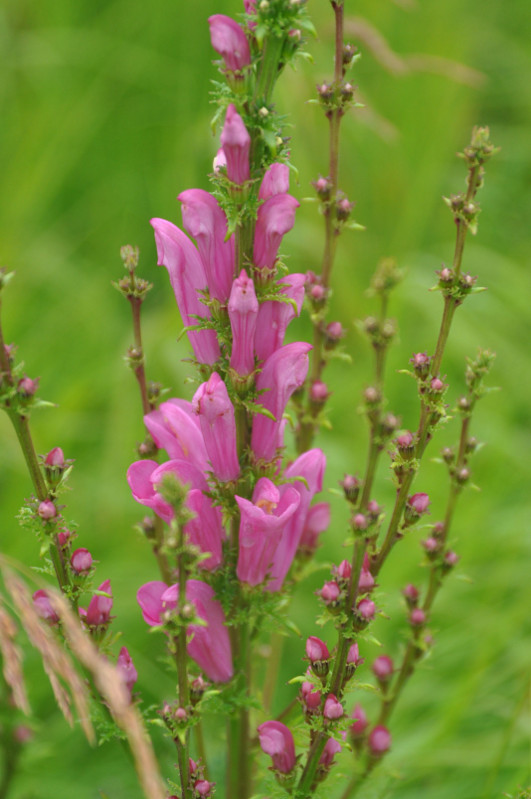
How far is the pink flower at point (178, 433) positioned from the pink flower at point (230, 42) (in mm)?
389

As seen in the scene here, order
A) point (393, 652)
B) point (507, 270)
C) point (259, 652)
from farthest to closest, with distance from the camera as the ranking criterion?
point (507, 270) → point (393, 652) → point (259, 652)

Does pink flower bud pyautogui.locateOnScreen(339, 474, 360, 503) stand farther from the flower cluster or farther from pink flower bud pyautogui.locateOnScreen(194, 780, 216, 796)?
pink flower bud pyautogui.locateOnScreen(194, 780, 216, 796)

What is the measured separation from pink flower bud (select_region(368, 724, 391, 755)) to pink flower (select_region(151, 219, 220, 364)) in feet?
1.95

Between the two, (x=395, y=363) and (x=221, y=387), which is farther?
(x=395, y=363)

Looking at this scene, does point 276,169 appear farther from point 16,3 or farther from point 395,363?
point 16,3

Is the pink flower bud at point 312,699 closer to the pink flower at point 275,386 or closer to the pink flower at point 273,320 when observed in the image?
the pink flower at point 275,386

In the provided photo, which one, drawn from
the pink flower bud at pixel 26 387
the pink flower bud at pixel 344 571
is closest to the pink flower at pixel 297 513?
the pink flower bud at pixel 344 571

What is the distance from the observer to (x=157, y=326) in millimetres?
2617

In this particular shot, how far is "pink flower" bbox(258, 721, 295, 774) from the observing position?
0.99m

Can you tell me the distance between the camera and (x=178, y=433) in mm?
1015

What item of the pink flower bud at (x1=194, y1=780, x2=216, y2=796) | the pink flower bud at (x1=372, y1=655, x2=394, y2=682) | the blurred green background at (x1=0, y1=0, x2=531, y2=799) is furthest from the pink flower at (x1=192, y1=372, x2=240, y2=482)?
the blurred green background at (x1=0, y1=0, x2=531, y2=799)

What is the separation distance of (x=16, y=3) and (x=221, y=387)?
3.23m

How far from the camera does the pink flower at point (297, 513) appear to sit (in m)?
1.07

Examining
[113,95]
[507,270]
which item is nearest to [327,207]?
[507,270]
